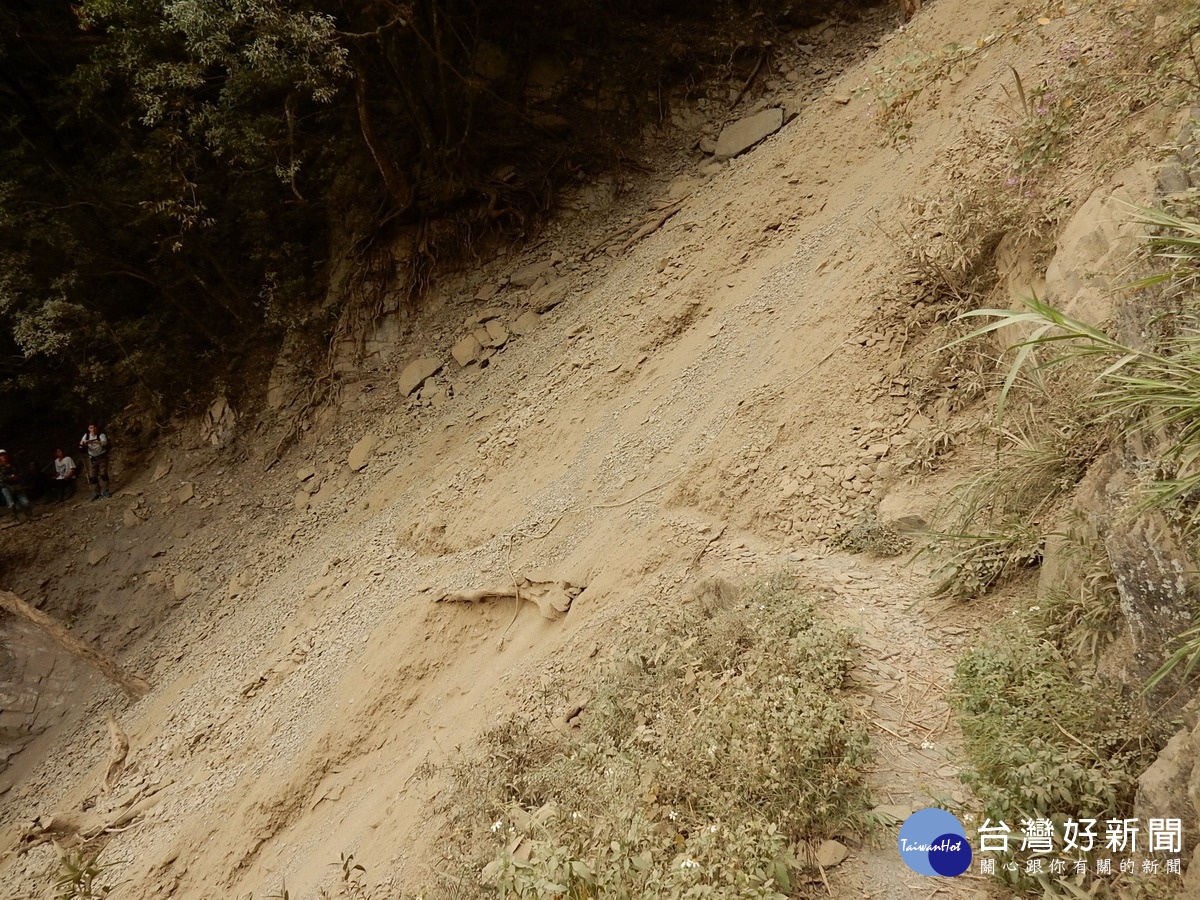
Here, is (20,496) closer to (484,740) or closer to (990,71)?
(484,740)

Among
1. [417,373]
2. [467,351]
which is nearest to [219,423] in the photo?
[417,373]

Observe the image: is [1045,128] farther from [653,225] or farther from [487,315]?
[487,315]

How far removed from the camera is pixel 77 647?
747cm

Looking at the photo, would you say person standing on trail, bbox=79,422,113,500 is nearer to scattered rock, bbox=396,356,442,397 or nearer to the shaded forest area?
the shaded forest area

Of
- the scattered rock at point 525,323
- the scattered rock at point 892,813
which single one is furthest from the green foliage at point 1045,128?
the scattered rock at point 525,323

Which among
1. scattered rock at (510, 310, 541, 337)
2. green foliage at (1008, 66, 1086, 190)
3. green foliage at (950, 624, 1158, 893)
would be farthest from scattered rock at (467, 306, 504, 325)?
green foliage at (950, 624, 1158, 893)

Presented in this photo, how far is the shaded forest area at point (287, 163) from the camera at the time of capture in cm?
822

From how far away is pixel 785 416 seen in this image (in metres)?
4.69

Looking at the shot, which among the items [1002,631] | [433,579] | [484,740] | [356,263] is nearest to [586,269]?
[356,263]

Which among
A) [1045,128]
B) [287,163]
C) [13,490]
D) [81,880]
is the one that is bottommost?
[81,880]

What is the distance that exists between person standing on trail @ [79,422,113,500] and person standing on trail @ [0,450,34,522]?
1.01 m

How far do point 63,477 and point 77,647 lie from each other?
4331 mm

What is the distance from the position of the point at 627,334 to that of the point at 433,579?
9.28 ft

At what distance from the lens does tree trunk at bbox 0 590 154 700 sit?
24.5ft
